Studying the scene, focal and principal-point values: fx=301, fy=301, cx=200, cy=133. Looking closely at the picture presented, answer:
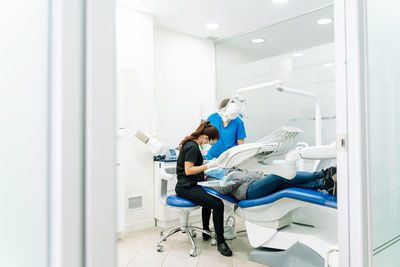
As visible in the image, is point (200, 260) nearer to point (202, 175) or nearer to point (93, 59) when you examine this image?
point (202, 175)

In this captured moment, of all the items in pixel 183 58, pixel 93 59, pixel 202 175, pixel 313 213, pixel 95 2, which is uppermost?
pixel 183 58

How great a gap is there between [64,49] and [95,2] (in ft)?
0.36

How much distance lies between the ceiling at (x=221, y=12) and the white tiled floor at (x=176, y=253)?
8.51ft

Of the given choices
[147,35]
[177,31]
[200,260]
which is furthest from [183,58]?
[200,260]

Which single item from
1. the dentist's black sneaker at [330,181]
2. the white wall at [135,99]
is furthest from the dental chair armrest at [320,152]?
the white wall at [135,99]

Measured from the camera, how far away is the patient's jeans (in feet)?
7.40

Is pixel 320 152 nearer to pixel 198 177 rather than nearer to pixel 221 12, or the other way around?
pixel 198 177

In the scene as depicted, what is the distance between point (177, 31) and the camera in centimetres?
431

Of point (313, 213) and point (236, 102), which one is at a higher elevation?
point (236, 102)

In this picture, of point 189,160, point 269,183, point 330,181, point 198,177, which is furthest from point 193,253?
point 330,181

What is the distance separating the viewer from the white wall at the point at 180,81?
4133 millimetres

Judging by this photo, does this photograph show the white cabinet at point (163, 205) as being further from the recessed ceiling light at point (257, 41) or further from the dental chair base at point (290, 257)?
the recessed ceiling light at point (257, 41)

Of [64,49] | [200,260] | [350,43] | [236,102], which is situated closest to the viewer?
[64,49]

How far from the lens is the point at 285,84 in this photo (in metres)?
3.85
